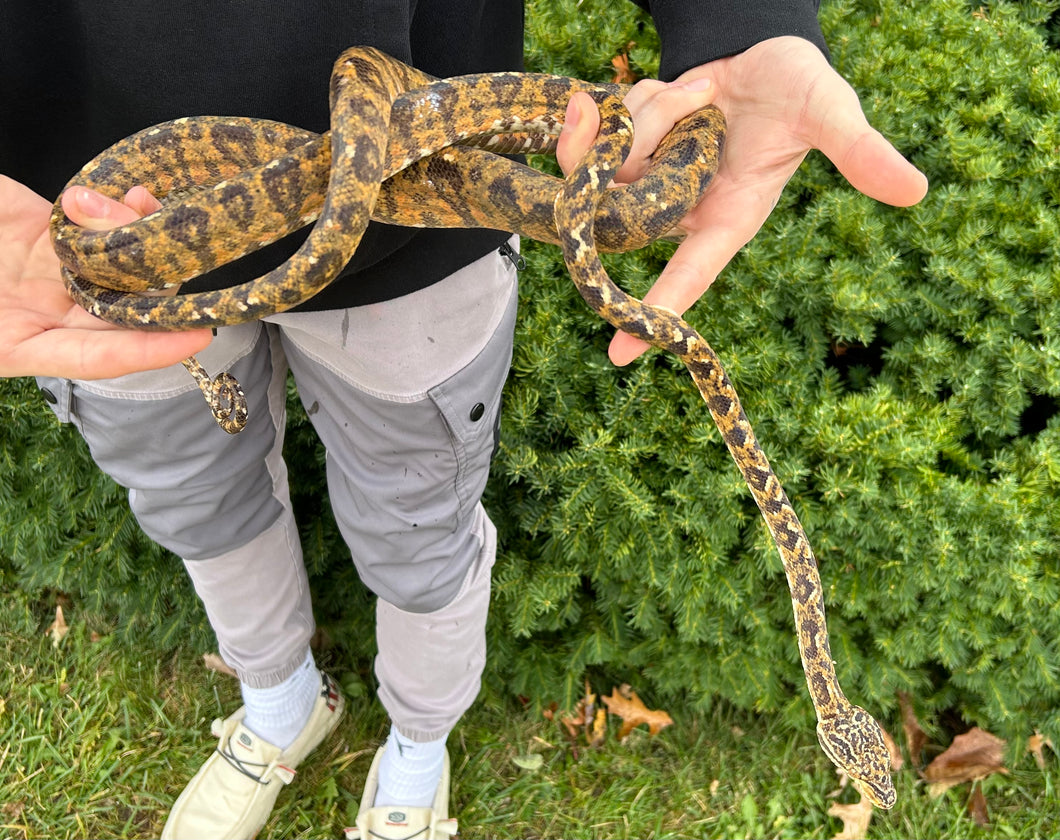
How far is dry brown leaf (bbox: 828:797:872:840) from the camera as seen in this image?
3.93m

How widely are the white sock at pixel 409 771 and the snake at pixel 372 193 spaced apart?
72.6 inches

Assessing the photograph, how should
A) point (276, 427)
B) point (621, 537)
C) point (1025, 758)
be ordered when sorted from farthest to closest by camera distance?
point (1025, 758), point (621, 537), point (276, 427)

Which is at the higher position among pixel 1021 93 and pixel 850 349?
pixel 1021 93

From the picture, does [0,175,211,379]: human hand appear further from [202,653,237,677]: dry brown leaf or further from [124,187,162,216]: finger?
[202,653,237,677]: dry brown leaf

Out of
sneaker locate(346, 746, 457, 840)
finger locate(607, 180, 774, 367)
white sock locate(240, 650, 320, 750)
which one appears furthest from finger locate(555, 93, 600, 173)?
sneaker locate(346, 746, 457, 840)

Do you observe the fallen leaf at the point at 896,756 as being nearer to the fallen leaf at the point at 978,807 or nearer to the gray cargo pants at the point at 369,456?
the fallen leaf at the point at 978,807

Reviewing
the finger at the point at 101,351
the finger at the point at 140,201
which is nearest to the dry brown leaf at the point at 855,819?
the finger at the point at 101,351

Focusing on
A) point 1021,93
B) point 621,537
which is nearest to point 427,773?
point 621,537

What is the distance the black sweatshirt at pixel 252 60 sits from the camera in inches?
80.1

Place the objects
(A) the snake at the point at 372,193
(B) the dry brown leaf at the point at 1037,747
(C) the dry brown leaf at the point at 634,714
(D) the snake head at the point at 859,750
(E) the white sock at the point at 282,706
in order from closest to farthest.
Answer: (A) the snake at the point at 372,193, (D) the snake head at the point at 859,750, (E) the white sock at the point at 282,706, (B) the dry brown leaf at the point at 1037,747, (C) the dry brown leaf at the point at 634,714

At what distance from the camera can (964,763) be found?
4.10m

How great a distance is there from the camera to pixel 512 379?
369cm

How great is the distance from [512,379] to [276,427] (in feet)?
3.32

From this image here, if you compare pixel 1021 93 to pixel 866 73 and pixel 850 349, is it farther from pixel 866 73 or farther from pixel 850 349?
pixel 850 349
